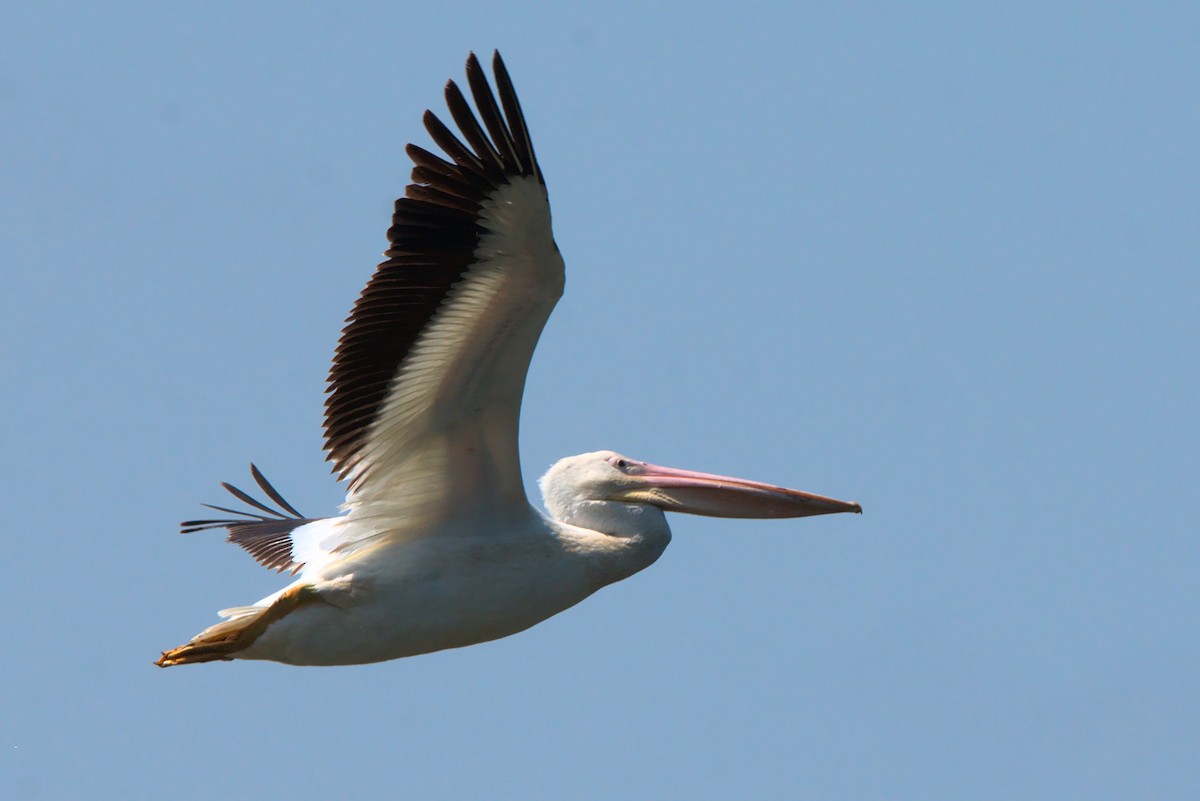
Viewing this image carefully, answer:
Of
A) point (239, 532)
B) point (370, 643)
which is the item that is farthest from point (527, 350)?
point (239, 532)

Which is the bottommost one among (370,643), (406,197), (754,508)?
(370,643)

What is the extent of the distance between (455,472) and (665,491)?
136 cm

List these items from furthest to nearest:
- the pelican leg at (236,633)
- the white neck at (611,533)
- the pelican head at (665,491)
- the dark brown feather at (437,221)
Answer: the pelican head at (665,491)
the white neck at (611,533)
the pelican leg at (236,633)
the dark brown feather at (437,221)

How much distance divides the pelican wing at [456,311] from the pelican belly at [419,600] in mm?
420

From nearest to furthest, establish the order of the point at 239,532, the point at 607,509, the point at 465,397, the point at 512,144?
1. the point at 512,144
2. the point at 465,397
3. the point at 607,509
4. the point at 239,532

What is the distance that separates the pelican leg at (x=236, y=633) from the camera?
28.5 ft

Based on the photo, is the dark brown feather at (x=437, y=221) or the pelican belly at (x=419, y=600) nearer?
the dark brown feather at (x=437, y=221)

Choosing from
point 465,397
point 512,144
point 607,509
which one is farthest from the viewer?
point 607,509

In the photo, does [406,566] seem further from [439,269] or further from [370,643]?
[439,269]

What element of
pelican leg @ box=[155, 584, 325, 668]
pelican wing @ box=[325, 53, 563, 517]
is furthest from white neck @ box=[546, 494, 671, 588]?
pelican leg @ box=[155, 584, 325, 668]

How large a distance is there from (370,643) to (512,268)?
2082 millimetres

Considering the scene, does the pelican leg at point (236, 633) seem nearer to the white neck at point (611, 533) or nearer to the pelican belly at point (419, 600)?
the pelican belly at point (419, 600)

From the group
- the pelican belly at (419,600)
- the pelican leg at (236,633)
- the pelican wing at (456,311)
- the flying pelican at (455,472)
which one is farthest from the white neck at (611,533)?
the pelican leg at (236,633)

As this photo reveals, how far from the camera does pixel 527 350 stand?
8.34 meters
